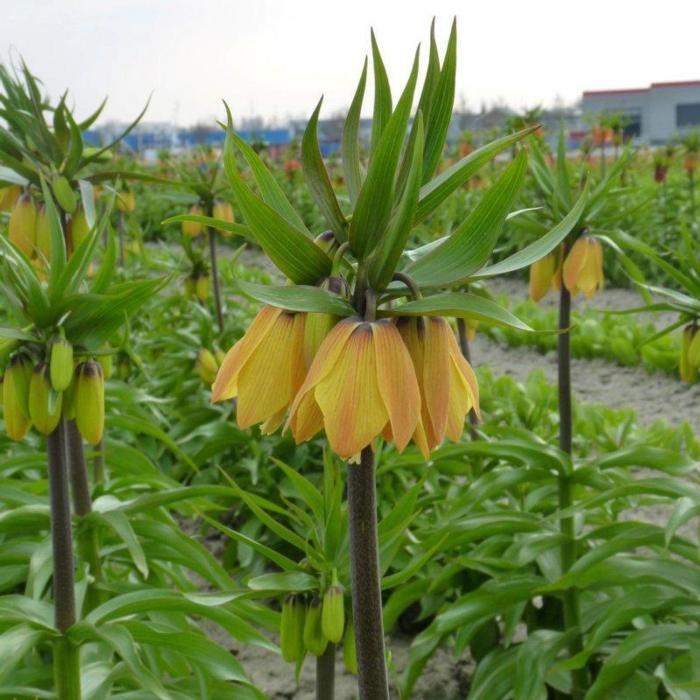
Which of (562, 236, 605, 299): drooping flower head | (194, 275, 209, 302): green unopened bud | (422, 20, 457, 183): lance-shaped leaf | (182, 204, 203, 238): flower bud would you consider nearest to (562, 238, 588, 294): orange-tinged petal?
(562, 236, 605, 299): drooping flower head

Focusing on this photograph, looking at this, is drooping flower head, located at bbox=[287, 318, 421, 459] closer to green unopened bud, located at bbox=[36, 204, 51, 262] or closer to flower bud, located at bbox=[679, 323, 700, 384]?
flower bud, located at bbox=[679, 323, 700, 384]

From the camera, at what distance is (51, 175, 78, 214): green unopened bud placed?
1910 mm

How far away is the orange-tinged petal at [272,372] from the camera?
944 mm

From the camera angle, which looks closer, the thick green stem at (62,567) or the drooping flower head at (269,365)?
the drooping flower head at (269,365)

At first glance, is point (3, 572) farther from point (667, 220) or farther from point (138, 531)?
point (667, 220)

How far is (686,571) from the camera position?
1.71 metres

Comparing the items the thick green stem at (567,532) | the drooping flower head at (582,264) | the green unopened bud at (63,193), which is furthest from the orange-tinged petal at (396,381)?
the drooping flower head at (582,264)

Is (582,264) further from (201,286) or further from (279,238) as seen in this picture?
(201,286)

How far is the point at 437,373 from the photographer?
93cm

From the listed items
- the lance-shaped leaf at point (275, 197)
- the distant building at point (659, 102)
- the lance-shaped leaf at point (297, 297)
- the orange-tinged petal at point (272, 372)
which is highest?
the distant building at point (659, 102)

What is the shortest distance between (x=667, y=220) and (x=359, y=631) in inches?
361

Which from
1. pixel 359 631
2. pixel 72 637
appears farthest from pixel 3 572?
pixel 359 631

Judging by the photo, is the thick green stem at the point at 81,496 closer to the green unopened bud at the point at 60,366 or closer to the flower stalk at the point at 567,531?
the green unopened bud at the point at 60,366

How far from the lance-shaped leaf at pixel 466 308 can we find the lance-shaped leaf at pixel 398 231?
4cm
